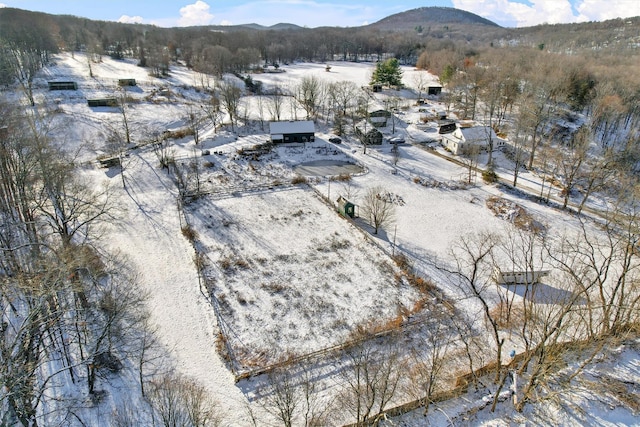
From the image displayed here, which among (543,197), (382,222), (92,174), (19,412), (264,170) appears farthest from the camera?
(264,170)

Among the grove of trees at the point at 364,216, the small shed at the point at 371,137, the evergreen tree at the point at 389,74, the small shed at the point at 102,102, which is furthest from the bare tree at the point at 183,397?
the evergreen tree at the point at 389,74

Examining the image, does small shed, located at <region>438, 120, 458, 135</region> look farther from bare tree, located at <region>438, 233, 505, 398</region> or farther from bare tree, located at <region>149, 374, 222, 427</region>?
bare tree, located at <region>149, 374, 222, 427</region>

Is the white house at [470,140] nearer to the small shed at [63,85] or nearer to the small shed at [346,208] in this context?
the small shed at [346,208]

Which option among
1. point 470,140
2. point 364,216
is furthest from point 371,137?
point 364,216

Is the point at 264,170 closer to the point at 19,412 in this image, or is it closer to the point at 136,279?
the point at 136,279

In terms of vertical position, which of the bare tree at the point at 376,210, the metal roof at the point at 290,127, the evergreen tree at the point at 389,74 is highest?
the evergreen tree at the point at 389,74

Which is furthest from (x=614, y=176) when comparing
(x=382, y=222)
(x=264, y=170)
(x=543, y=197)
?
(x=264, y=170)
